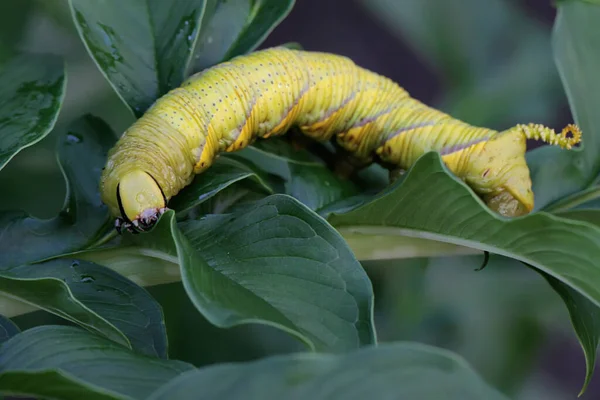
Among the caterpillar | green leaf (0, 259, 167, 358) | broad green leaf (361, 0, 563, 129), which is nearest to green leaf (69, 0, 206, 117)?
the caterpillar

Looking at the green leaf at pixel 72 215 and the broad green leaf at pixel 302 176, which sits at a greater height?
the broad green leaf at pixel 302 176

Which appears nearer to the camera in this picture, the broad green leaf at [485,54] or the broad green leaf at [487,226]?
the broad green leaf at [487,226]

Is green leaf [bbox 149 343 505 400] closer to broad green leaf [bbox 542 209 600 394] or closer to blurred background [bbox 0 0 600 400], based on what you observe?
broad green leaf [bbox 542 209 600 394]

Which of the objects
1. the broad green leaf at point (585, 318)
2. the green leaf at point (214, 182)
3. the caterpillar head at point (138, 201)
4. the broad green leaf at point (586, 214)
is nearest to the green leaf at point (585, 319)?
the broad green leaf at point (585, 318)

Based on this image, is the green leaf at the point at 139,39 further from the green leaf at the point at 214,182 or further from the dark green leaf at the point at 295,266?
the dark green leaf at the point at 295,266

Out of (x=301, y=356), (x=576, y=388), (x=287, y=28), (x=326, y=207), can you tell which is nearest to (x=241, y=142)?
(x=326, y=207)

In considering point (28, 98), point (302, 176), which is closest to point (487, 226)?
point (302, 176)

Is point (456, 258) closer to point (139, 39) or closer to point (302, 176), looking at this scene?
point (302, 176)

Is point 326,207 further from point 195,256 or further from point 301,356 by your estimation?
point 301,356
